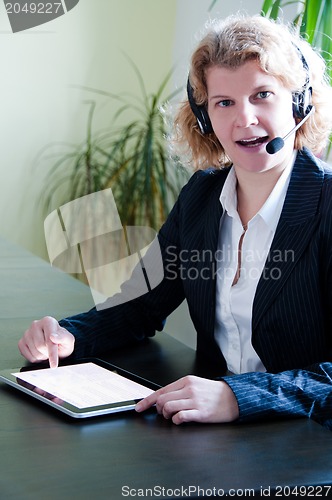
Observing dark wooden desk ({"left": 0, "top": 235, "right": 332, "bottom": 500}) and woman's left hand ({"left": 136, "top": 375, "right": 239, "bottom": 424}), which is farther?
woman's left hand ({"left": 136, "top": 375, "right": 239, "bottom": 424})

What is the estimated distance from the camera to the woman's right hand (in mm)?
1486

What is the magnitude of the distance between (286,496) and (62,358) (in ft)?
2.27

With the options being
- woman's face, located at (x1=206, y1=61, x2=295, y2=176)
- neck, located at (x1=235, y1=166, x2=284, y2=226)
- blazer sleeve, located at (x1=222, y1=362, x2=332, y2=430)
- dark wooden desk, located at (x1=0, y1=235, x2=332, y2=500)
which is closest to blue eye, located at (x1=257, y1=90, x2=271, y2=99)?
woman's face, located at (x1=206, y1=61, x2=295, y2=176)

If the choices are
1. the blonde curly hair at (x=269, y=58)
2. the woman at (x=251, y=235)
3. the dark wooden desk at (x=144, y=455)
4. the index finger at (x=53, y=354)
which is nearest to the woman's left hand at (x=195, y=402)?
the dark wooden desk at (x=144, y=455)

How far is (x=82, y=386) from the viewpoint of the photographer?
51.6 inches

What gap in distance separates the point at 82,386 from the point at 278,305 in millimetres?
426

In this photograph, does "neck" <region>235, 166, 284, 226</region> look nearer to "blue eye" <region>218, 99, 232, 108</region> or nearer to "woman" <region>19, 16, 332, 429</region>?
"woman" <region>19, 16, 332, 429</region>

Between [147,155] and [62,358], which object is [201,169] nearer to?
[62,358]

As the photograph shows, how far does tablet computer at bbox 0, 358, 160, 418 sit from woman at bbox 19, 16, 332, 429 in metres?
0.08

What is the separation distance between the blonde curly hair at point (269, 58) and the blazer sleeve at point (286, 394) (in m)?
0.56

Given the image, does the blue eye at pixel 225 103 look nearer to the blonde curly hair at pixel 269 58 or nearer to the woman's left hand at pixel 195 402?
the blonde curly hair at pixel 269 58

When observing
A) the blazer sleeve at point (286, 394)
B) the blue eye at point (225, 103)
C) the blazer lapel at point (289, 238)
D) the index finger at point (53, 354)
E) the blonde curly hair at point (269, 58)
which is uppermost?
the blonde curly hair at point (269, 58)

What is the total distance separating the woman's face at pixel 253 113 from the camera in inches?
62.0

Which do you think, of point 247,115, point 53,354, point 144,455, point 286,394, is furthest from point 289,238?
point 144,455
